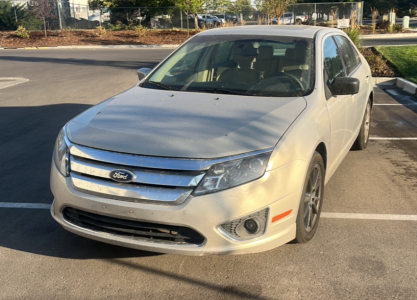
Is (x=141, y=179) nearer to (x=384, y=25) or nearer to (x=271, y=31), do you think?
(x=271, y=31)

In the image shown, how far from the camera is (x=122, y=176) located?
11.1 ft

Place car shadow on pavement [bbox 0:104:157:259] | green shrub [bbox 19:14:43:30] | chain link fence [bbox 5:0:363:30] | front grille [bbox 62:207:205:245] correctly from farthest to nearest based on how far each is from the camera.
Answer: green shrub [bbox 19:14:43:30], chain link fence [bbox 5:0:363:30], car shadow on pavement [bbox 0:104:157:259], front grille [bbox 62:207:205:245]

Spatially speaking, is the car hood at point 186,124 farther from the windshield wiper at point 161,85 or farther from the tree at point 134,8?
the tree at point 134,8

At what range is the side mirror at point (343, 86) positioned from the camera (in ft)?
15.2

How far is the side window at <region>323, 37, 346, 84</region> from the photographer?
4973mm

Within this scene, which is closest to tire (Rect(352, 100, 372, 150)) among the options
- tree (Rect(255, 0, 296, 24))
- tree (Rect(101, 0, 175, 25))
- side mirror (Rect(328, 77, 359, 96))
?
side mirror (Rect(328, 77, 359, 96))

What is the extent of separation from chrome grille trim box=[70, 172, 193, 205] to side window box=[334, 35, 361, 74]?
10.8ft

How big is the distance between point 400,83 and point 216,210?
10.9 metres

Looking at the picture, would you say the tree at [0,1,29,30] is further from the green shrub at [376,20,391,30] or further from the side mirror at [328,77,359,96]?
the side mirror at [328,77,359,96]

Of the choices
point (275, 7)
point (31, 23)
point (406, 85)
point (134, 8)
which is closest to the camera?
point (406, 85)

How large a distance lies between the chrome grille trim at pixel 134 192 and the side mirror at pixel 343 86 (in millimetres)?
2112

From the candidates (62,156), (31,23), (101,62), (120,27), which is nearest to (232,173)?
(62,156)

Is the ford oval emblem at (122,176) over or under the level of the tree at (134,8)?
under

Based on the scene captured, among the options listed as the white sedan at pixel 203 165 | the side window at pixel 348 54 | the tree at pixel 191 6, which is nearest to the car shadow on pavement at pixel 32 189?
the white sedan at pixel 203 165
